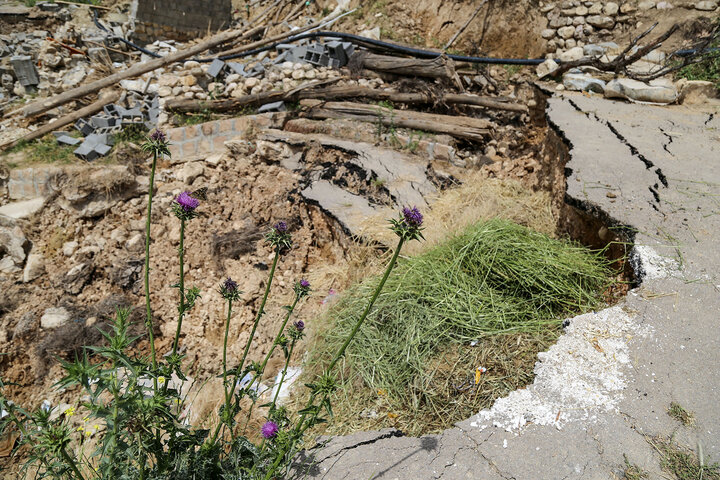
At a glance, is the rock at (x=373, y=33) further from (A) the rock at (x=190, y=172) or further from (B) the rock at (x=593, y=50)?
(A) the rock at (x=190, y=172)

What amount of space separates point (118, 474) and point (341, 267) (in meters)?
2.68

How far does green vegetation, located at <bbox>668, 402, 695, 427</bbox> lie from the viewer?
1803 mm

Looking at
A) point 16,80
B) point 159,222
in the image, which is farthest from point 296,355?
point 16,80

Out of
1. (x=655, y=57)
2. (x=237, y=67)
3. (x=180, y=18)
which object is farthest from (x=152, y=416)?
(x=180, y=18)

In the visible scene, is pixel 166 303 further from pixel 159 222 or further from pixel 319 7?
pixel 319 7

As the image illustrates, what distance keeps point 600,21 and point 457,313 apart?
746cm

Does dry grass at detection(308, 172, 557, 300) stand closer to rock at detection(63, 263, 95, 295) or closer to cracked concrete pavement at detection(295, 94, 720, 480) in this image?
cracked concrete pavement at detection(295, 94, 720, 480)

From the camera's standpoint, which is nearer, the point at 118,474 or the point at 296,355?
the point at 118,474

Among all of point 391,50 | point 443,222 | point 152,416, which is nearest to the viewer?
point 152,416

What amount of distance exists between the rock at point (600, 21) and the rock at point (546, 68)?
149 cm

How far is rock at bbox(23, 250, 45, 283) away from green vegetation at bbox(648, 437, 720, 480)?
5.80 m

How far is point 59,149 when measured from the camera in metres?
6.59

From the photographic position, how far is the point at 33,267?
5086 millimetres

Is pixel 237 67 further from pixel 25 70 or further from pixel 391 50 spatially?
pixel 25 70
